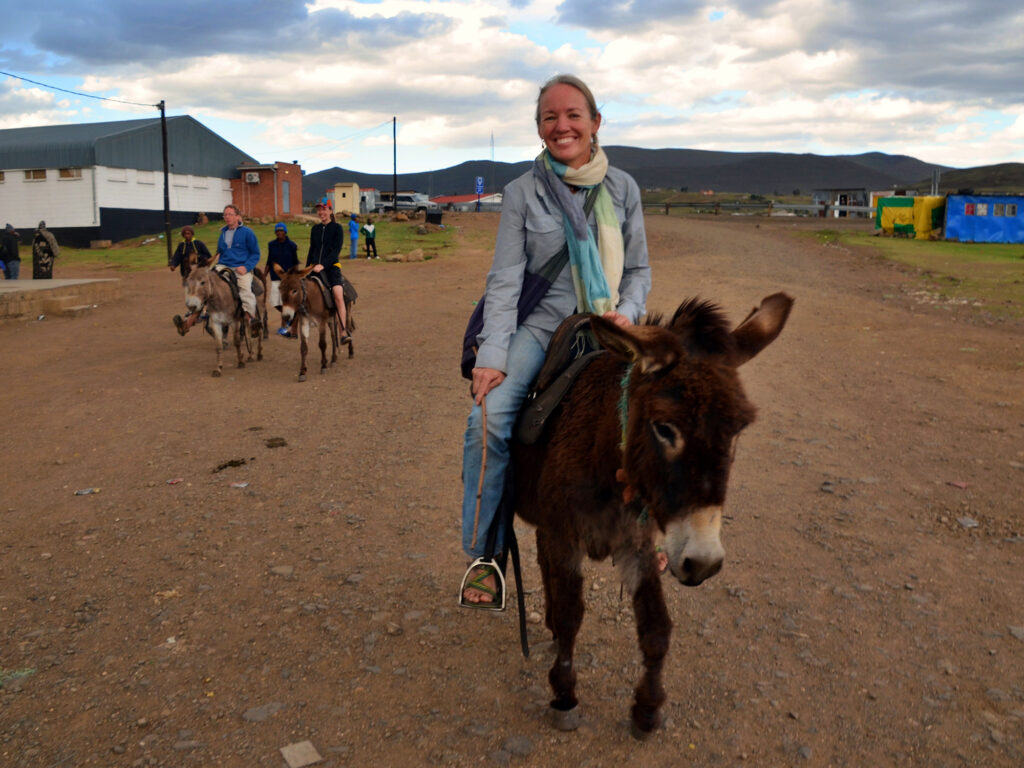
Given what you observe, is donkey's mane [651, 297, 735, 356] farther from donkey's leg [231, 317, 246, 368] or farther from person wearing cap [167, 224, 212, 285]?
person wearing cap [167, 224, 212, 285]

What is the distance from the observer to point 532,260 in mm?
3512

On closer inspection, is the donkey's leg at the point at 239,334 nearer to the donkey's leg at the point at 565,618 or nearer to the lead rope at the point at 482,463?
the lead rope at the point at 482,463

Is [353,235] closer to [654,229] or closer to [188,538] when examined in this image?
[654,229]

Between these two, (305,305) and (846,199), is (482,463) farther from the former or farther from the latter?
(846,199)

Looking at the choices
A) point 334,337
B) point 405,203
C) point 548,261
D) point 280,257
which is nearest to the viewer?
point 548,261

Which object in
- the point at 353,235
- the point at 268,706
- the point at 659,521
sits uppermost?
the point at 353,235

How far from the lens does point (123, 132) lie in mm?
44312

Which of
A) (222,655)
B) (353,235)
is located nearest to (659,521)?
A: (222,655)

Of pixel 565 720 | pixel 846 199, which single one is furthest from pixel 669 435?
pixel 846 199

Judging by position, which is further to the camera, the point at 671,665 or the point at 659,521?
the point at 671,665

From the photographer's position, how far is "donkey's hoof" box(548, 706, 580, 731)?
128 inches

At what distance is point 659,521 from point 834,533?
10.4 feet

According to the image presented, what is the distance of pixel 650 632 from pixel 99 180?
4707 centimetres

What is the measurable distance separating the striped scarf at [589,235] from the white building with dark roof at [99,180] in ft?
150
